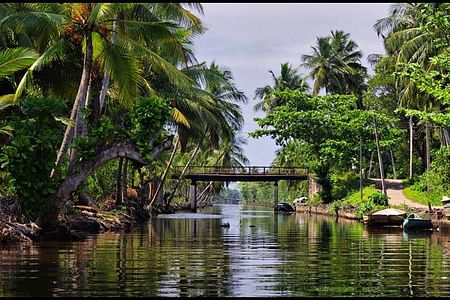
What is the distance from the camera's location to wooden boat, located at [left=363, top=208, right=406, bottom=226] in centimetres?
3509

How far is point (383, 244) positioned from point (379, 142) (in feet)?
99.4

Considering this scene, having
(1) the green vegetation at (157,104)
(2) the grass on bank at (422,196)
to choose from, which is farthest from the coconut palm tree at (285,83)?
(2) the grass on bank at (422,196)

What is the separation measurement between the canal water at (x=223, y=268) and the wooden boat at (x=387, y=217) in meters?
12.1

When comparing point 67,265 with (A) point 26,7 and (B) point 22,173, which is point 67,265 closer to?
(B) point 22,173

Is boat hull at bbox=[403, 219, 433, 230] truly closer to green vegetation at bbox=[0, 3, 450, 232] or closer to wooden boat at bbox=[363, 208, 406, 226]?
wooden boat at bbox=[363, 208, 406, 226]

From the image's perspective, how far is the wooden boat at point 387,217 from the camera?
35.1 m

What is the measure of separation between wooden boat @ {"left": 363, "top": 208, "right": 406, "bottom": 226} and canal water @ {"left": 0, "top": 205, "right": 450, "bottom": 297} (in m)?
12.1

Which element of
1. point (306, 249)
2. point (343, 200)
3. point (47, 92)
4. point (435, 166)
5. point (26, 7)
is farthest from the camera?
point (343, 200)

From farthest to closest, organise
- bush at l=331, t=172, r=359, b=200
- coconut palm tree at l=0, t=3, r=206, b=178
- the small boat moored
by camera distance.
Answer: the small boat moored < bush at l=331, t=172, r=359, b=200 < coconut palm tree at l=0, t=3, r=206, b=178

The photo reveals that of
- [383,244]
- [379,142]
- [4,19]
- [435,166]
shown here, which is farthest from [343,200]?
[4,19]

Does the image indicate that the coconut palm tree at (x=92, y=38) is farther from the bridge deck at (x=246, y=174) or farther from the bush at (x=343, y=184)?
the bridge deck at (x=246, y=174)

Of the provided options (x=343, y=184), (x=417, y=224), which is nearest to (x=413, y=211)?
(x=417, y=224)

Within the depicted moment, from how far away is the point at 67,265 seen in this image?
580 inches

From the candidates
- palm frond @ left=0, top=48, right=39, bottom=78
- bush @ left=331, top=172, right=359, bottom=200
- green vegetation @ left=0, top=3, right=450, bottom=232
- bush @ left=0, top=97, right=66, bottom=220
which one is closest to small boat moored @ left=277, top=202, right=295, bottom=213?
green vegetation @ left=0, top=3, right=450, bottom=232
